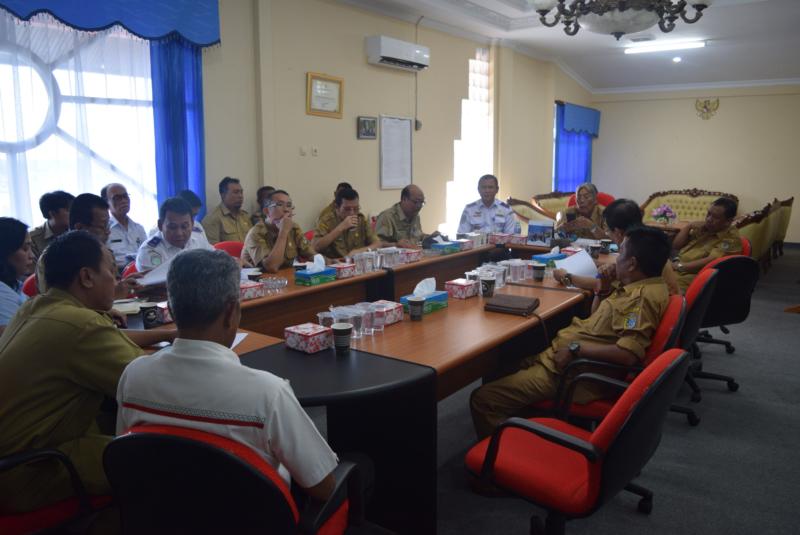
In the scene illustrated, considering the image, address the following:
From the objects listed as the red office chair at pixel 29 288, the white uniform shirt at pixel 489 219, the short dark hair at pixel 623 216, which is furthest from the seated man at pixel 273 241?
the white uniform shirt at pixel 489 219

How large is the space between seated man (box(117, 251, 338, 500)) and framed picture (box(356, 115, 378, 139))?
4.82m

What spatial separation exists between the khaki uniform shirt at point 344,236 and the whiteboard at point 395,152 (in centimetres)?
178

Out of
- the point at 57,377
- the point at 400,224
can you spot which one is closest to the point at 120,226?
the point at 400,224

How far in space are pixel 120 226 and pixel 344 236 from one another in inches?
62.7

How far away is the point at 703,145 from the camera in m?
9.93

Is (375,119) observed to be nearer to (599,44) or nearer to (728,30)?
(599,44)

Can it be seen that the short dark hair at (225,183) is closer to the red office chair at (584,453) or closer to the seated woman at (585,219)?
the seated woman at (585,219)

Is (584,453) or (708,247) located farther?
(708,247)

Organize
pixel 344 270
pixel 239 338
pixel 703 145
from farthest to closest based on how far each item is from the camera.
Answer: pixel 703 145
pixel 344 270
pixel 239 338

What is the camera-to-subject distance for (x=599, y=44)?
26.3 feet

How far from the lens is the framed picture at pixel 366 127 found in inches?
234

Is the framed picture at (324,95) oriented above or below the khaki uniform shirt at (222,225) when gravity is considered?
above

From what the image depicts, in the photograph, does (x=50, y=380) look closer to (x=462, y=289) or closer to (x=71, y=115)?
(x=462, y=289)

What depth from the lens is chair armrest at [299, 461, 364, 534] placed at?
4.06ft
